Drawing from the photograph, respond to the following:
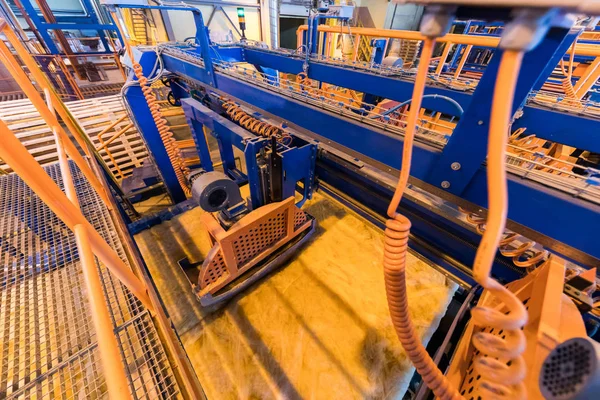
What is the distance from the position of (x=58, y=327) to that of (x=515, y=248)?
2745 mm

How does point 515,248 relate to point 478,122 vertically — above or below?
below

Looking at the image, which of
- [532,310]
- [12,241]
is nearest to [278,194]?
[532,310]

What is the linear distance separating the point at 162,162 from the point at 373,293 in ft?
11.7

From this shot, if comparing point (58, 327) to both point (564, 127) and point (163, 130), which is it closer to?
point (163, 130)

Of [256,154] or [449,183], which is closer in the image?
[449,183]

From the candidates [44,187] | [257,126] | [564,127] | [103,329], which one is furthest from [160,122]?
[564,127]

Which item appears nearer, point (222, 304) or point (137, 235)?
point (222, 304)

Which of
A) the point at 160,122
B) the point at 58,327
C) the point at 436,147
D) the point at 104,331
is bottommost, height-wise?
the point at 58,327

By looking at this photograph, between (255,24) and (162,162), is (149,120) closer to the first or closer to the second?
(162,162)

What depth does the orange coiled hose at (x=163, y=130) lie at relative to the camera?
2743 millimetres

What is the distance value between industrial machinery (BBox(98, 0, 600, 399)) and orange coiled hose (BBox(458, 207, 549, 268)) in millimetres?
12

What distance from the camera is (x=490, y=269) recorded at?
1.62 feet

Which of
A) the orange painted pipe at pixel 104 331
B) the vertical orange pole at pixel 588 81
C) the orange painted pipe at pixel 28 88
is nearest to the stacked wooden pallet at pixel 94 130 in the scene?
the orange painted pipe at pixel 28 88

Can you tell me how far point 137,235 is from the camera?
3059 millimetres
